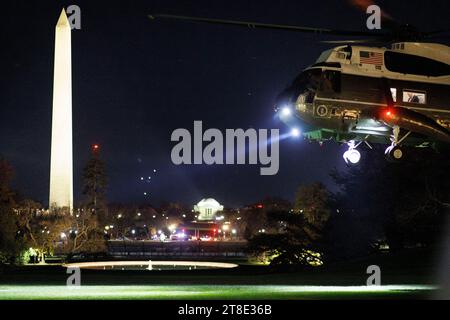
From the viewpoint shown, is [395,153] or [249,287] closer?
[395,153]

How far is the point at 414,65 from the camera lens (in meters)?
29.0

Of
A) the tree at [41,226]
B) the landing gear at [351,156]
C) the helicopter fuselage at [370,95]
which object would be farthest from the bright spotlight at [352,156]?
the tree at [41,226]

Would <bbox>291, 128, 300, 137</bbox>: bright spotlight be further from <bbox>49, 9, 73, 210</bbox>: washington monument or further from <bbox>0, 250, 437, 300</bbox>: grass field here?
<bbox>49, 9, 73, 210</bbox>: washington monument

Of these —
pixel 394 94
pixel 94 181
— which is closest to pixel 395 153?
pixel 394 94

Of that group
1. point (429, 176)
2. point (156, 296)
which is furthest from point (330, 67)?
point (429, 176)

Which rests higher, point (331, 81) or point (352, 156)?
point (331, 81)

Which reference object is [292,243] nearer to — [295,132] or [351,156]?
[351,156]

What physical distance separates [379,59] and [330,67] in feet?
5.42

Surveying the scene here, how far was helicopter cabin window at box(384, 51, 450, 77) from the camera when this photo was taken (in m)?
28.6

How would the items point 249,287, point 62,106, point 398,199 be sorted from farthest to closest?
point 62,106 < point 398,199 < point 249,287

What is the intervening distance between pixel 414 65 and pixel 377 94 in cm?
182

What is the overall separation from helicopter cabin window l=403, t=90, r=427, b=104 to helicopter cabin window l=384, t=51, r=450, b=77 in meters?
0.68

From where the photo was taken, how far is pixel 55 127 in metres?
85.1
